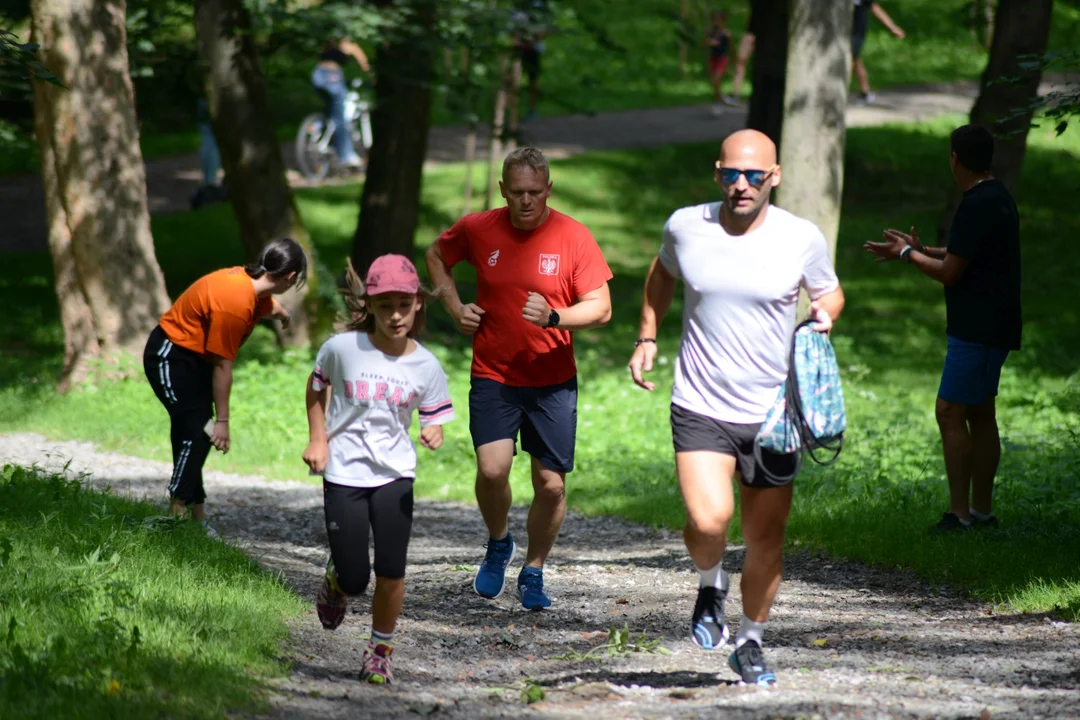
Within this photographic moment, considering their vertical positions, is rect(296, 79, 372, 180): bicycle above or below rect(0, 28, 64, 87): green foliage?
→ below

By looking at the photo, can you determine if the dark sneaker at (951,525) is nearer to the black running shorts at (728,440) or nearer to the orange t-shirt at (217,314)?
the black running shorts at (728,440)

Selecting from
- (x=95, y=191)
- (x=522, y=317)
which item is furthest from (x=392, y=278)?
(x=95, y=191)

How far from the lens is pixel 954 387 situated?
7.66 m

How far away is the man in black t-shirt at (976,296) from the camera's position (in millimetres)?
7480

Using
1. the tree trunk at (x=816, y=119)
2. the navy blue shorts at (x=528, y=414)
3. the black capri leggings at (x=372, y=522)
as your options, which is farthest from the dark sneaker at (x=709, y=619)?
the tree trunk at (x=816, y=119)

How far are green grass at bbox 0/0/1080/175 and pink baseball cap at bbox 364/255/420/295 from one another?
17000 mm

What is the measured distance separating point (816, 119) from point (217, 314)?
257 inches

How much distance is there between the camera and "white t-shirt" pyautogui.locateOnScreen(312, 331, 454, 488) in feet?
17.2

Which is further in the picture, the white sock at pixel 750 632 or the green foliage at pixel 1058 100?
the green foliage at pixel 1058 100

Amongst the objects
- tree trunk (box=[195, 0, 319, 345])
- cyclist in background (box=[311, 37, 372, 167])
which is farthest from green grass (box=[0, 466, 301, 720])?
cyclist in background (box=[311, 37, 372, 167])

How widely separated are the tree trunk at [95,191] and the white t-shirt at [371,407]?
8.84 meters

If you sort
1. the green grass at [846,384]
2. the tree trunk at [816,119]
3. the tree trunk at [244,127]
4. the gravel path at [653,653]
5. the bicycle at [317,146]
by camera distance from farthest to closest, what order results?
the bicycle at [317,146]
the tree trunk at [244,127]
the tree trunk at [816,119]
the green grass at [846,384]
the gravel path at [653,653]

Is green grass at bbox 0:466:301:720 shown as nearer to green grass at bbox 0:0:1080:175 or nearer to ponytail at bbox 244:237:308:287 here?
ponytail at bbox 244:237:308:287

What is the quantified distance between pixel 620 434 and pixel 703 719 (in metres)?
7.46
